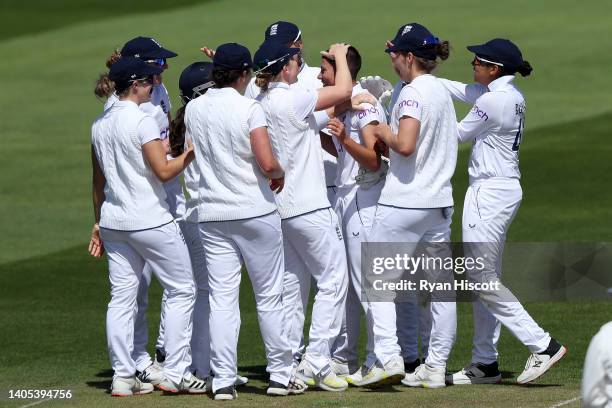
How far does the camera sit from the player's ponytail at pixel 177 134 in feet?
33.9

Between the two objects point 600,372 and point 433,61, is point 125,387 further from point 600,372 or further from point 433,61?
point 600,372

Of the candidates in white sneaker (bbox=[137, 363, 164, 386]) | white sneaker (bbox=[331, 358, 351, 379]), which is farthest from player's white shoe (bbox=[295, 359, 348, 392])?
white sneaker (bbox=[137, 363, 164, 386])

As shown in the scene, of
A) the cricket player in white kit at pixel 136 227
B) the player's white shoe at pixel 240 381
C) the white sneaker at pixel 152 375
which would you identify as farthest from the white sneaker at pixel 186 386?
the player's white shoe at pixel 240 381

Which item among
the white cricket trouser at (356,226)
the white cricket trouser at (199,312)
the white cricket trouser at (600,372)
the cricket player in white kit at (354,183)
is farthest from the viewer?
the white cricket trouser at (199,312)

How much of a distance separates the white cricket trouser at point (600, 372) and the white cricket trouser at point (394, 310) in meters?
3.95

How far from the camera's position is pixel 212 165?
31.2 feet

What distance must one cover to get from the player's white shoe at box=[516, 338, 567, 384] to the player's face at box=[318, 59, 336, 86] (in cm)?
266

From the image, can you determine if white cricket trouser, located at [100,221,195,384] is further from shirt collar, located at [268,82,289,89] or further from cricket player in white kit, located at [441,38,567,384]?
cricket player in white kit, located at [441,38,567,384]

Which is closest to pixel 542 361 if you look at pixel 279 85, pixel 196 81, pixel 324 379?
pixel 324 379

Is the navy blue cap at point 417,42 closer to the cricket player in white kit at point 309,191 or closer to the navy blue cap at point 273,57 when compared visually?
the cricket player in white kit at point 309,191

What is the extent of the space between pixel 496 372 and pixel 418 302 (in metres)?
0.87

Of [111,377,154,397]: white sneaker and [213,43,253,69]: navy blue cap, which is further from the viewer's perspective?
[111,377,154,397]: white sneaker

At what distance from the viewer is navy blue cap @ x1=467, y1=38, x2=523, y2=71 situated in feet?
34.0

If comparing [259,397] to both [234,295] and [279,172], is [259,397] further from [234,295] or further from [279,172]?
[279,172]
